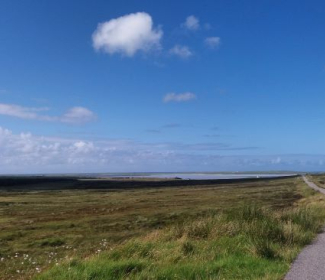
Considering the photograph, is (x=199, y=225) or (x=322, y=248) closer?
(x=322, y=248)

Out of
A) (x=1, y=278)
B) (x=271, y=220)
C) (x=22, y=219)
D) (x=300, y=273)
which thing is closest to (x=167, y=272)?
(x=300, y=273)

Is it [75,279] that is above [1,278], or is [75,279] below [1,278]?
above

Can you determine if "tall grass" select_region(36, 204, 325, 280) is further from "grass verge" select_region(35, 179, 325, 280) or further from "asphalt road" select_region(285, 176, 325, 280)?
"asphalt road" select_region(285, 176, 325, 280)

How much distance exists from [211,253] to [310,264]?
248 cm

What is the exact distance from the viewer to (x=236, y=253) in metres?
11.2

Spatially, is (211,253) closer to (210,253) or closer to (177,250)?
(210,253)

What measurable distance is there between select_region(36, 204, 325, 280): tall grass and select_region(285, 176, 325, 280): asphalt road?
0.66 ft

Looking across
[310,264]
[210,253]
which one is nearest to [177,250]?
[210,253]

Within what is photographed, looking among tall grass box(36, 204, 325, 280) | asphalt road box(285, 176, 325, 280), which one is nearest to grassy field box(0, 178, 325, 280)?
tall grass box(36, 204, 325, 280)

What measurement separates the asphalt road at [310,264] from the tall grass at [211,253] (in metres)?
0.20

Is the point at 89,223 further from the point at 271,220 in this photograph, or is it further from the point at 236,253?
the point at 236,253

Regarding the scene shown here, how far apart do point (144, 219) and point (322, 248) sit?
55.7 feet

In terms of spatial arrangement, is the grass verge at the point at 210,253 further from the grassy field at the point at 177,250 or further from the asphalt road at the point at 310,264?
the asphalt road at the point at 310,264

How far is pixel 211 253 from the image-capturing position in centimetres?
1100
